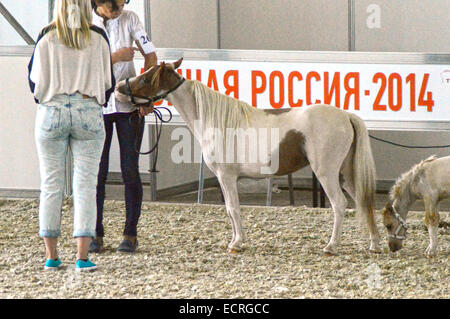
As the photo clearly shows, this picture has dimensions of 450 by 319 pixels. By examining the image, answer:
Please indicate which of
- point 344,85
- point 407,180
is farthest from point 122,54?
point 344,85

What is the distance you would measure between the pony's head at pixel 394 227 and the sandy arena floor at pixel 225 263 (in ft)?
0.26

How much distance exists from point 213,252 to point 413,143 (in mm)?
3229

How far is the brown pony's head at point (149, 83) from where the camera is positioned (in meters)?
4.82

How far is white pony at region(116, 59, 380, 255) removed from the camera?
486 centimetres

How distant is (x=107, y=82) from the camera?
4.32 m

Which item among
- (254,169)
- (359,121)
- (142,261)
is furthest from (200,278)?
(359,121)

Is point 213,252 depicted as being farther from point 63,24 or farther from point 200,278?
point 63,24

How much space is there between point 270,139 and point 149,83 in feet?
2.58

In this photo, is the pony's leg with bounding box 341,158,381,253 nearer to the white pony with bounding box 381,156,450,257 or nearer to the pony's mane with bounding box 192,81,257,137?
the white pony with bounding box 381,156,450,257

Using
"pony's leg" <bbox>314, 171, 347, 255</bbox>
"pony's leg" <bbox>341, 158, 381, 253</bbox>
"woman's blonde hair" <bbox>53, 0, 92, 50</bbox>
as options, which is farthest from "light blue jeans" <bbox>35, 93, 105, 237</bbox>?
"pony's leg" <bbox>341, 158, 381, 253</bbox>

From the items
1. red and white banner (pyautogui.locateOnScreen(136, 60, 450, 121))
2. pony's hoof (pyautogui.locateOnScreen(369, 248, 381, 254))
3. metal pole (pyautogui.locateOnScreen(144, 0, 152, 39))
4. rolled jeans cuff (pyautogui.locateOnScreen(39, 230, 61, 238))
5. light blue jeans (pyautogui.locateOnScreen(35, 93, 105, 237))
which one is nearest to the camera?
light blue jeans (pyautogui.locateOnScreen(35, 93, 105, 237))

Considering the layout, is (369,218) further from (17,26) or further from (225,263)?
(17,26)
